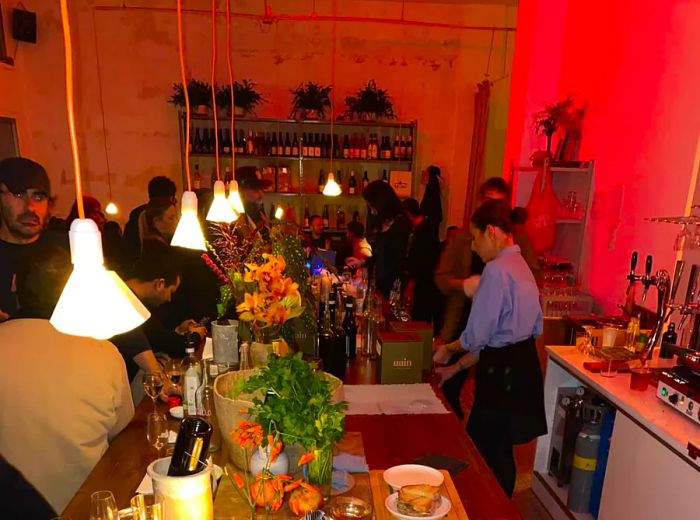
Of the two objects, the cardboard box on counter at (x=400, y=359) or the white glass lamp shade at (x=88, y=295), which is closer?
the white glass lamp shade at (x=88, y=295)

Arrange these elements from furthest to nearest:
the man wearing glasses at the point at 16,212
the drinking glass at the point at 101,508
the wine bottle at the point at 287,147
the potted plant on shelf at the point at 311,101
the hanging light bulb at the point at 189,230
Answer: the wine bottle at the point at 287,147
the potted plant on shelf at the point at 311,101
the man wearing glasses at the point at 16,212
the hanging light bulb at the point at 189,230
the drinking glass at the point at 101,508

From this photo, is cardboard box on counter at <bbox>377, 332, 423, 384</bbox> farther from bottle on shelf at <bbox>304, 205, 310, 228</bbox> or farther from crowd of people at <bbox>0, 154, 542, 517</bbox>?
bottle on shelf at <bbox>304, 205, 310, 228</bbox>

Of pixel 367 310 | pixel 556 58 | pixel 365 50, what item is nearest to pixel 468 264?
pixel 367 310

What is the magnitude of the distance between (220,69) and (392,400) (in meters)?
5.03

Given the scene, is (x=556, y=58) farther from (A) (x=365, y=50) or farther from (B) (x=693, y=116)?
(A) (x=365, y=50)

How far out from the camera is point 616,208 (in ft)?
12.2

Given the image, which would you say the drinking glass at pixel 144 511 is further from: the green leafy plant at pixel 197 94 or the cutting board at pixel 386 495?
the green leafy plant at pixel 197 94

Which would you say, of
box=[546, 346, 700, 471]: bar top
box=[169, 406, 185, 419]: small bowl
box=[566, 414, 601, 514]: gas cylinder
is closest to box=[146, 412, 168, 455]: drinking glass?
box=[169, 406, 185, 419]: small bowl

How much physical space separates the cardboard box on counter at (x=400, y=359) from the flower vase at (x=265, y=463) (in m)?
0.93

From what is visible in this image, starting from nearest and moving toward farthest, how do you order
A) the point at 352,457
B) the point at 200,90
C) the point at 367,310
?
the point at 352,457, the point at 367,310, the point at 200,90

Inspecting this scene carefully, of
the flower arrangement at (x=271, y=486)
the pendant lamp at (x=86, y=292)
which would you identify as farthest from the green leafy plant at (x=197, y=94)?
the flower arrangement at (x=271, y=486)

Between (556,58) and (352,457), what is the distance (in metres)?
4.06

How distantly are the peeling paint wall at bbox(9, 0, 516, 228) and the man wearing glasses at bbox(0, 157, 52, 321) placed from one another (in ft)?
11.5

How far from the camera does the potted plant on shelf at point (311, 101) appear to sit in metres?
5.59
